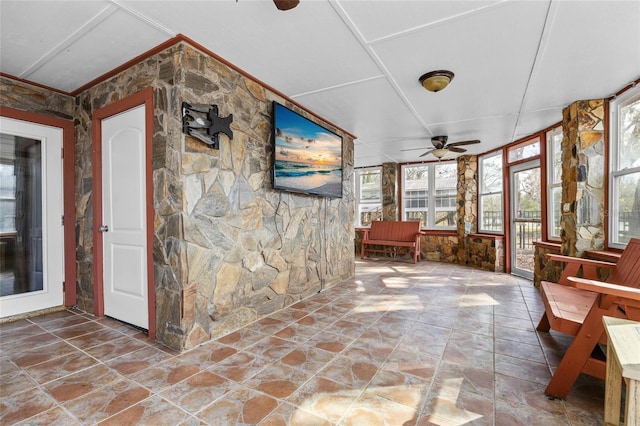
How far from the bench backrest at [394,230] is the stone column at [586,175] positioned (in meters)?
3.22

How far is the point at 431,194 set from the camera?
7086 millimetres

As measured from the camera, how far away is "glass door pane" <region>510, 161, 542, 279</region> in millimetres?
4874

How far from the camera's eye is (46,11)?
6.00 ft

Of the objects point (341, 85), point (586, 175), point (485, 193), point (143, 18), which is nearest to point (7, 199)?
point (143, 18)

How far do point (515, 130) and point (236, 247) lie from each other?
443 cm

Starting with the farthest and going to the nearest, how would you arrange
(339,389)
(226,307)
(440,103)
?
(440,103)
(226,307)
(339,389)

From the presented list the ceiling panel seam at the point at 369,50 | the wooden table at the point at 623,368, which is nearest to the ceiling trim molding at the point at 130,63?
the ceiling panel seam at the point at 369,50

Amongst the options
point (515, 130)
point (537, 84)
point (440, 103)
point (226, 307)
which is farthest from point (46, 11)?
point (515, 130)

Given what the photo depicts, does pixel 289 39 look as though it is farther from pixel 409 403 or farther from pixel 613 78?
pixel 613 78

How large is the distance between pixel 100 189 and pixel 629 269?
4.58m

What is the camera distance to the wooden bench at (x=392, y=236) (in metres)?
6.44

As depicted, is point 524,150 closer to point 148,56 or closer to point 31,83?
point 148,56

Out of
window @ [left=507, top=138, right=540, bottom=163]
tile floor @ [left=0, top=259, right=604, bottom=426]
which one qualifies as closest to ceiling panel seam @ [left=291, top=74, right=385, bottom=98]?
tile floor @ [left=0, top=259, right=604, bottom=426]

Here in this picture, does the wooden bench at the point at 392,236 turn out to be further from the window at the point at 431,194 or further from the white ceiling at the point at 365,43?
the white ceiling at the point at 365,43
